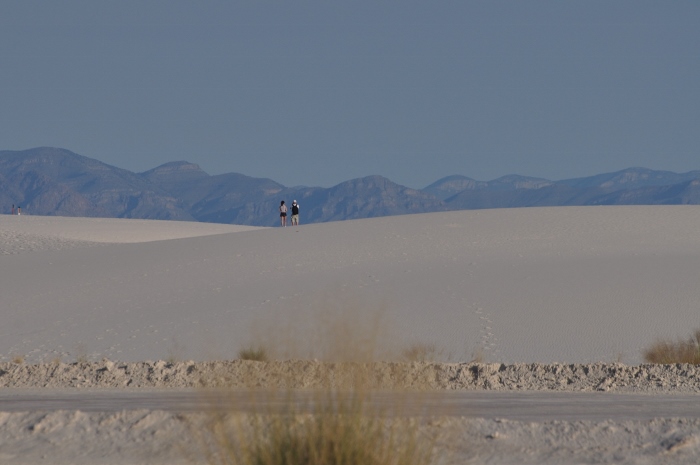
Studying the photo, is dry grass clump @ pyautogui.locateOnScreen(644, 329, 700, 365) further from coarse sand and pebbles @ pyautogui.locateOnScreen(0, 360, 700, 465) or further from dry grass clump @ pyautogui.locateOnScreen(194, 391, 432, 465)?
dry grass clump @ pyautogui.locateOnScreen(194, 391, 432, 465)

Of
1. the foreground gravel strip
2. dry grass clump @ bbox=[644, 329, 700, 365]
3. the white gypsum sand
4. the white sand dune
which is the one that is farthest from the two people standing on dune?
the foreground gravel strip

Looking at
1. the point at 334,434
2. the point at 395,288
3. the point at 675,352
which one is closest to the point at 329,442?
the point at 334,434

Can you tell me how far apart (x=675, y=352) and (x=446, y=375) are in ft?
17.8

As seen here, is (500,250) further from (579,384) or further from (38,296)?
(579,384)

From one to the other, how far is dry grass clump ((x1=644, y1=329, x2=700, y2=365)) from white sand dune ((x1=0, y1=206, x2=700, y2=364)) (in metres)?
0.51

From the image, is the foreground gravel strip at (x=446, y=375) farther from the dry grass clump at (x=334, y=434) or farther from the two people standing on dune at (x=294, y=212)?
the two people standing on dune at (x=294, y=212)

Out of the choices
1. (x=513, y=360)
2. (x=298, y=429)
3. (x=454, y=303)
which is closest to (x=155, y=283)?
(x=454, y=303)

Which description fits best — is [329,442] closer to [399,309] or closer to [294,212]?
[399,309]

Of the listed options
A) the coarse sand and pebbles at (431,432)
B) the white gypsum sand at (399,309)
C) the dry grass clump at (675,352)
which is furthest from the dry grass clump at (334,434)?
the dry grass clump at (675,352)

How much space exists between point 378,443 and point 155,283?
81.1ft

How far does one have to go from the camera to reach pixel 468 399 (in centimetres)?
1474

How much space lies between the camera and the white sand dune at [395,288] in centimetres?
2303

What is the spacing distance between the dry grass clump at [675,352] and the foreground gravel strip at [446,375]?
1.61 meters

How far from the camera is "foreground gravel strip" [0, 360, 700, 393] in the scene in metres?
17.1
